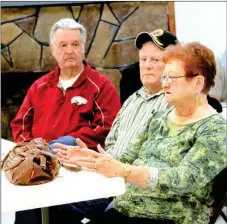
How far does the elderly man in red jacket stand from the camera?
7.21 ft

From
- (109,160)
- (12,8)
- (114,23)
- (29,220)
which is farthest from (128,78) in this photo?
(12,8)

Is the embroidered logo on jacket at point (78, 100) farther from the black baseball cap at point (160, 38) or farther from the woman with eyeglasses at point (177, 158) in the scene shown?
the woman with eyeglasses at point (177, 158)

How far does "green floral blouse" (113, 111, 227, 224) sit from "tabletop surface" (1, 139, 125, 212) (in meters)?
0.16

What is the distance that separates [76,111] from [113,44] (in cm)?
185

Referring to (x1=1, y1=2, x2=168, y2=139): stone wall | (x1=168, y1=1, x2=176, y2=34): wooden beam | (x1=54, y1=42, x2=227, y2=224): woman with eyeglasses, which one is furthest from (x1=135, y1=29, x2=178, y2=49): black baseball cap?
(x1=1, y1=2, x2=168, y2=139): stone wall

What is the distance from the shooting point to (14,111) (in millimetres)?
3928

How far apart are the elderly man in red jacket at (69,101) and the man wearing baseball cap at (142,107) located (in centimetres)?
29

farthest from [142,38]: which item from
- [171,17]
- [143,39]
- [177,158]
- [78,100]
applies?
[171,17]

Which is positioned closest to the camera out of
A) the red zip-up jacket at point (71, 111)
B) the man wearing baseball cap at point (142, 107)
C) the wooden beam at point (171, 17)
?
the man wearing baseball cap at point (142, 107)

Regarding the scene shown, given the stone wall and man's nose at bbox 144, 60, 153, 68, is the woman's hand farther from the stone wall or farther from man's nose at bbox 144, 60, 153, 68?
the stone wall

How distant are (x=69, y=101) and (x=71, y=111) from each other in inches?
2.4

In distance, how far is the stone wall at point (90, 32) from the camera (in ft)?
12.7

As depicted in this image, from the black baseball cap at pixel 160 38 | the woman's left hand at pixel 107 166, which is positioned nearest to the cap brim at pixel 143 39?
the black baseball cap at pixel 160 38

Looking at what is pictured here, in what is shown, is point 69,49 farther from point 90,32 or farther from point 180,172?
point 90,32
